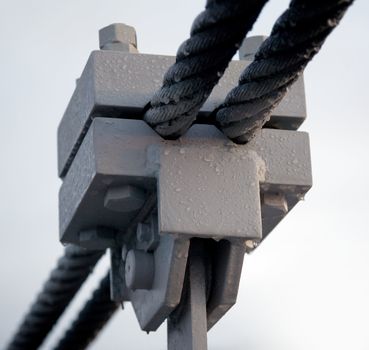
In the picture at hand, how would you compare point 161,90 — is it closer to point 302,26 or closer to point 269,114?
point 269,114

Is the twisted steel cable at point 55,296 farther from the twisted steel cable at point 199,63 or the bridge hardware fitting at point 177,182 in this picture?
the twisted steel cable at point 199,63

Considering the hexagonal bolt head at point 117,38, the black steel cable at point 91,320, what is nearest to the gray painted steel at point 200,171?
the hexagonal bolt head at point 117,38

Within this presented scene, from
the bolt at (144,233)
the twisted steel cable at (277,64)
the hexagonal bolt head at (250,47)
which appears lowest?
the bolt at (144,233)

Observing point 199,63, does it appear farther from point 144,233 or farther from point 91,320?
point 91,320

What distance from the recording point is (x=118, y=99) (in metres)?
2.58

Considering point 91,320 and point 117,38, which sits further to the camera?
point 91,320

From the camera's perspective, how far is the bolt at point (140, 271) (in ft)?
8.76

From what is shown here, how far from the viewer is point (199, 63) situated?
232 cm

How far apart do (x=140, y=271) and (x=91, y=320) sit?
3.27 feet

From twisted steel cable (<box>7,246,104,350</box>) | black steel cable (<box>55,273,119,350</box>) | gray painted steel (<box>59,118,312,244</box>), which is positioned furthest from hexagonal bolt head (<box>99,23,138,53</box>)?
black steel cable (<box>55,273,119,350</box>)

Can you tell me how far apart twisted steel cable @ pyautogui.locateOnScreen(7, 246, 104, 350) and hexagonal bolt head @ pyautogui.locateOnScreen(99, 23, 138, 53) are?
2.09 ft

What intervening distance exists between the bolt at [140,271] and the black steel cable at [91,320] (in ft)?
2.20

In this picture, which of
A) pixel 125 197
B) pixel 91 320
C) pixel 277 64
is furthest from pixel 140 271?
pixel 91 320

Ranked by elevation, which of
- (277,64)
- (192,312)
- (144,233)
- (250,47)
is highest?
(250,47)
